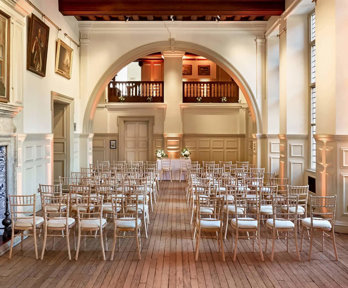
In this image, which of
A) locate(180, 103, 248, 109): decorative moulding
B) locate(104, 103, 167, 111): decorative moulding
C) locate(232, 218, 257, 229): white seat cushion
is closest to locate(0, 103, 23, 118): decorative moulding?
locate(232, 218, 257, 229): white seat cushion

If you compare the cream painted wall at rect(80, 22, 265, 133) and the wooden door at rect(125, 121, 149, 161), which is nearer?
the cream painted wall at rect(80, 22, 265, 133)

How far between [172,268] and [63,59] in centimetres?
800

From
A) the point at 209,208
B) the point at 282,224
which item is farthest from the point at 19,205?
the point at 282,224

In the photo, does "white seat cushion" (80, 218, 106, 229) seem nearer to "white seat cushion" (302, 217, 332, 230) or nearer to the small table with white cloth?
"white seat cushion" (302, 217, 332, 230)

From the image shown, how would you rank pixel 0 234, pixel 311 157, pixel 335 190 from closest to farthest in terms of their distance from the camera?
pixel 0 234 < pixel 335 190 < pixel 311 157

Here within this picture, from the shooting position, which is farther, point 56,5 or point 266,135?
point 266,135

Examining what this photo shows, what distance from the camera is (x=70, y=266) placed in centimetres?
511

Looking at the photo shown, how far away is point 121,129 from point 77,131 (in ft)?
16.7

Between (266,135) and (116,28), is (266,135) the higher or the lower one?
the lower one

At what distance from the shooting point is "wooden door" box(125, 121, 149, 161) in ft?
57.8

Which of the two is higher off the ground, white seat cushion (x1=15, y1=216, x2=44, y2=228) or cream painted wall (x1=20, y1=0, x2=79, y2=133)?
cream painted wall (x1=20, y1=0, x2=79, y2=133)

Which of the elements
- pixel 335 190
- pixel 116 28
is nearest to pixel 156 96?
pixel 116 28

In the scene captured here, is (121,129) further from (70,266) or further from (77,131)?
(70,266)

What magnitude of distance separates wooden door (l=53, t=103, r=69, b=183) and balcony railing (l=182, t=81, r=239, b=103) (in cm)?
736
